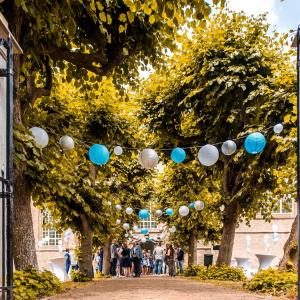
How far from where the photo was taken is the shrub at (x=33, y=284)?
11539 mm

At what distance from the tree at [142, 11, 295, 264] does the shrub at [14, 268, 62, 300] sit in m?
6.82

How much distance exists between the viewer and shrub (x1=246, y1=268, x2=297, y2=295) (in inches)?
524

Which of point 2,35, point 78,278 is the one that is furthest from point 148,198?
point 2,35

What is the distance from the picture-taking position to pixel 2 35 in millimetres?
5508

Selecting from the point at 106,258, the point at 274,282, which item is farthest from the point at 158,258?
the point at 274,282

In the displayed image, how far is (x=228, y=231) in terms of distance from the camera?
73.5ft

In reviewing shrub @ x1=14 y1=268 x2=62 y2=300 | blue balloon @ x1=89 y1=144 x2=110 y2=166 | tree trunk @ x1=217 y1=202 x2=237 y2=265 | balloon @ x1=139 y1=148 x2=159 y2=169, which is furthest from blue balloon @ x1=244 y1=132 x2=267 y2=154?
tree trunk @ x1=217 y1=202 x2=237 y2=265

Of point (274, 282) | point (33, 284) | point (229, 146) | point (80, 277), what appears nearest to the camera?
point (33, 284)

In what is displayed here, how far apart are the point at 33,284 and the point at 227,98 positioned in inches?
368

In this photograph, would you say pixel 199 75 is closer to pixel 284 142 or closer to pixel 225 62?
pixel 225 62

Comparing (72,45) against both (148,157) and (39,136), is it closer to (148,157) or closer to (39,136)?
(148,157)

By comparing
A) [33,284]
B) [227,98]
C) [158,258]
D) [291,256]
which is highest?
[227,98]

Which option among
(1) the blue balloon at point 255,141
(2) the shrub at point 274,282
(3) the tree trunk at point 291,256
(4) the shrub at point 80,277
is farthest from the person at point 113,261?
(1) the blue balloon at point 255,141

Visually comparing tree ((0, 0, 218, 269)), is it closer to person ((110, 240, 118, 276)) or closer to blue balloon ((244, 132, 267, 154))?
blue balloon ((244, 132, 267, 154))
